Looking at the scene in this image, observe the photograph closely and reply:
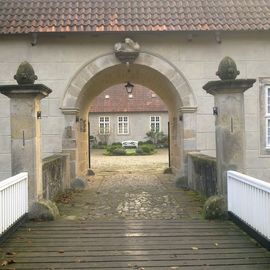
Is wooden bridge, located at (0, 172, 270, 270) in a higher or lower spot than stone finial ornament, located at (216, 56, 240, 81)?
lower

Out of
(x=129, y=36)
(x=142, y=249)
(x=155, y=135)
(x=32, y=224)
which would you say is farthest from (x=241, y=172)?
(x=155, y=135)

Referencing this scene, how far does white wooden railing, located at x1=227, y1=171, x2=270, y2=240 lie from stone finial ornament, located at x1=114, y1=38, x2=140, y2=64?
528 cm

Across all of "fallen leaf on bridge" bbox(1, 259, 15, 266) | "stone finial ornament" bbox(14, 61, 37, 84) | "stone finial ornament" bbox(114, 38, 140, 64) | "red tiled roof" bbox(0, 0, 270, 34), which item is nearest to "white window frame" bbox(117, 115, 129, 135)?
"red tiled roof" bbox(0, 0, 270, 34)

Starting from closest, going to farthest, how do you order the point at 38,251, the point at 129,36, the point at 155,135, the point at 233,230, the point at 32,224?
the point at 38,251
the point at 233,230
the point at 32,224
the point at 129,36
the point at 155,135

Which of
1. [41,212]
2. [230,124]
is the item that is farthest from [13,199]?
A: [230,124]

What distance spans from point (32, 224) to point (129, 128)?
34887 millimetres

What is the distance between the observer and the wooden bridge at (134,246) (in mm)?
4984

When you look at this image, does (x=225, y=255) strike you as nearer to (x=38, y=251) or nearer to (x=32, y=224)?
(x=38, y=251)

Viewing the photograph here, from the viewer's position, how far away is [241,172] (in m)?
7.38

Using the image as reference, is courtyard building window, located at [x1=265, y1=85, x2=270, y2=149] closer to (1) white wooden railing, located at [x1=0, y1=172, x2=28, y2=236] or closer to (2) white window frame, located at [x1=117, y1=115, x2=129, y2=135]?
(1) white wooden railing, located at [x1=0, y1=172, x2=28, y2=236]

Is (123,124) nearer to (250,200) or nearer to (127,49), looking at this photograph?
(127,49)

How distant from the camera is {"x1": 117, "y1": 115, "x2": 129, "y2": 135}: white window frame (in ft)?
136

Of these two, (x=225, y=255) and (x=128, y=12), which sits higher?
(x=128, y=12)

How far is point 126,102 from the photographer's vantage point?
41.2 meters
